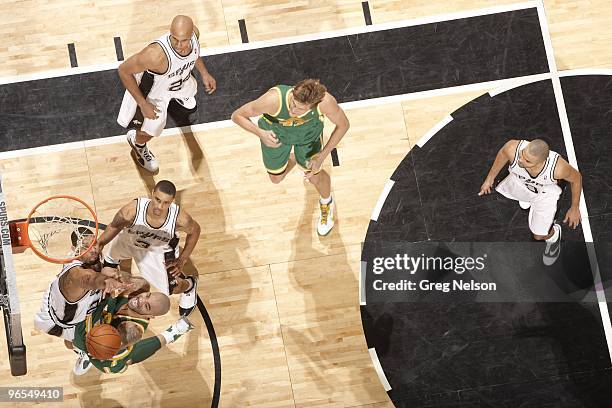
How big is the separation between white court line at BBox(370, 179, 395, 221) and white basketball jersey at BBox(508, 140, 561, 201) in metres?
1.27

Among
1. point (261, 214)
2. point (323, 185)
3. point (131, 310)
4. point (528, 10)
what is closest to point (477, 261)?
point (323, 185)

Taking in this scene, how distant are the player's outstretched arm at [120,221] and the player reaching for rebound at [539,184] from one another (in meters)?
3.47

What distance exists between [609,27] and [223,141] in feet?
14.6

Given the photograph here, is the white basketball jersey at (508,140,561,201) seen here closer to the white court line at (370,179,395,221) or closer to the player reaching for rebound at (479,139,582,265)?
the player reaching for rebound at (479,139,582,265)

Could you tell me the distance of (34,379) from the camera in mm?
7305

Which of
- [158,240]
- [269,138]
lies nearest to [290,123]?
[269,138]

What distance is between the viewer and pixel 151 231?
21.5 feet

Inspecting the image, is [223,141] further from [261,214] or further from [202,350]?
[202,350]

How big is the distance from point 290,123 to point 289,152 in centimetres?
57

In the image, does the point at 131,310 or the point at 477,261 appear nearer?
the point at 131,310

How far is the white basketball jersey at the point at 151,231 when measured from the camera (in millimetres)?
6449

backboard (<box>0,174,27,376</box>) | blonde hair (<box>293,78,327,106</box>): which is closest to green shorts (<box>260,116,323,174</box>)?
blonde hair (<box>293,78,327,106</box>)

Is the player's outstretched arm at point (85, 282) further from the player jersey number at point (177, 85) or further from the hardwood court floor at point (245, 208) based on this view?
the player jersey number at point (177, 85)

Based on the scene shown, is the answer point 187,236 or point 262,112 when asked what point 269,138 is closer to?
point 262,112
